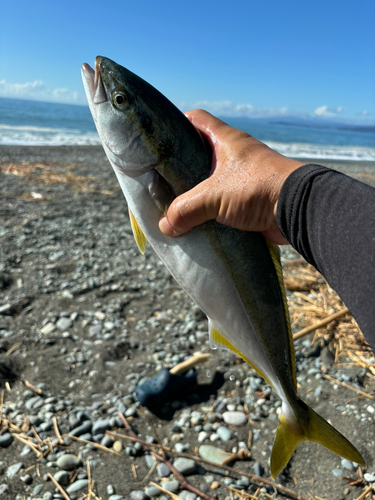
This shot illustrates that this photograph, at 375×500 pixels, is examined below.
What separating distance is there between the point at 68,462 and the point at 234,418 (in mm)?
1396

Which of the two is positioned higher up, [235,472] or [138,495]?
[235,472]

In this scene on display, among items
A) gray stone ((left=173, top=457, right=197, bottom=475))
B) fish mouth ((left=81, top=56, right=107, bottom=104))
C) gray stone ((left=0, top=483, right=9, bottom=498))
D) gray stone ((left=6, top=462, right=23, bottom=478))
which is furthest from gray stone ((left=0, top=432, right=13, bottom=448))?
fish mouth ((left=81, top=56, right=107, bottom=104))

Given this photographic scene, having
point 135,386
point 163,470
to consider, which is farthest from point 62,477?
point 135,386

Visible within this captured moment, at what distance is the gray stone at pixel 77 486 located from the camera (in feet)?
9.09

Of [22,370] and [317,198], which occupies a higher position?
[317,198]

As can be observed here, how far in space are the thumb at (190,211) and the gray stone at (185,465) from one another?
76.9 inches

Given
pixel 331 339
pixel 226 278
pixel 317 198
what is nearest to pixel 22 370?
pixel 226 278

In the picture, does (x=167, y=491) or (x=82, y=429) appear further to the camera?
(x=82, y=429)

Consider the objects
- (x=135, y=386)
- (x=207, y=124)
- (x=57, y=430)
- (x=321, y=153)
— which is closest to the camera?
Answer: (x=207, y=124)

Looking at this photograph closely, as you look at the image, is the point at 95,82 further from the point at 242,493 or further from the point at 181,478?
the point at 242,493

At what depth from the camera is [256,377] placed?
3.78 metres

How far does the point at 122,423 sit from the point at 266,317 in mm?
1971

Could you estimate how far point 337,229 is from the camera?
4.77 ft

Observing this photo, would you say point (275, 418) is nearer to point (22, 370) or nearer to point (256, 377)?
point (256, 377)
